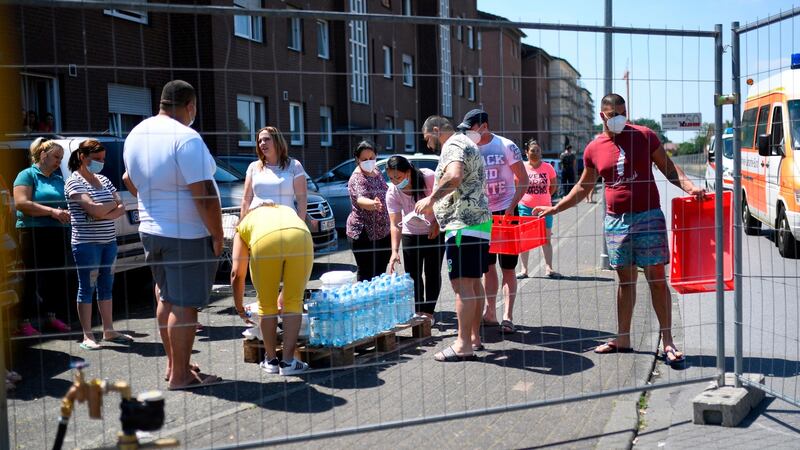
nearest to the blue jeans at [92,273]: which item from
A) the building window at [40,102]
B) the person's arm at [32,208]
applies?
the person's arm at [32,208]

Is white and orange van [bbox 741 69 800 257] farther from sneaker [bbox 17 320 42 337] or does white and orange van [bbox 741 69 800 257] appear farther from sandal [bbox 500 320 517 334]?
sneaker [bbox 17 320 42 337]

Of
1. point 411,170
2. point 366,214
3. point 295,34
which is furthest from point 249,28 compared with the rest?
point 366,214

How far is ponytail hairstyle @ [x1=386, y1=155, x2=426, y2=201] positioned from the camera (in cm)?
720

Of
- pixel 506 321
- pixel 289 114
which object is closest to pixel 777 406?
pixel 506 321

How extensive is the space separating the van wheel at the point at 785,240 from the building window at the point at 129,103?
318 inches

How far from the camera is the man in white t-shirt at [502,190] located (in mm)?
6947

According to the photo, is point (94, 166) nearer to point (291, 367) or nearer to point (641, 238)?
point (291, 367)

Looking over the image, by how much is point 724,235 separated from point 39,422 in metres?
4.68

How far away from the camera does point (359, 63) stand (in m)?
5.77

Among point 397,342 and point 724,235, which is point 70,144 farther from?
point 724,235

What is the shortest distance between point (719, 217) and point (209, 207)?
3314 mm

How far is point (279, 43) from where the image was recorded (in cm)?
516

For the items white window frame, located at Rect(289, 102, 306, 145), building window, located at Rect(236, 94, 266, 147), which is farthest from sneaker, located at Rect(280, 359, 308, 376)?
building window, located at Rect(236, 94, 266, 147)

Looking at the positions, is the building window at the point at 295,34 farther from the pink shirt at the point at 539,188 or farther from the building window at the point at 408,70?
the pink shirt at the point at 539,188
